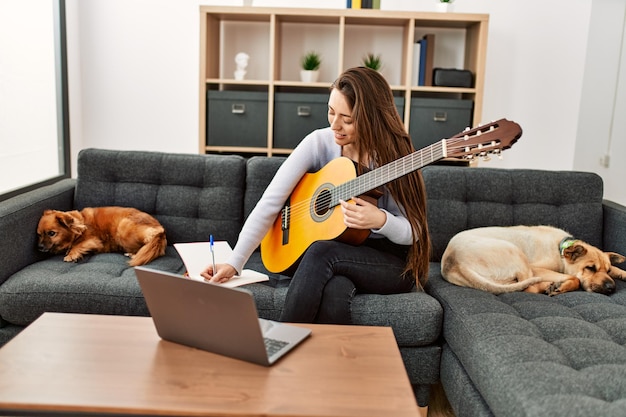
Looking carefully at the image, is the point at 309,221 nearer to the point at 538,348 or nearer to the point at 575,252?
the point at 538,348

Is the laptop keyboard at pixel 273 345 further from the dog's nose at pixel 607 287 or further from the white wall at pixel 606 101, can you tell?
the white wall at pixel 606 101

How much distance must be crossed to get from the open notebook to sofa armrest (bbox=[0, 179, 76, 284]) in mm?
576

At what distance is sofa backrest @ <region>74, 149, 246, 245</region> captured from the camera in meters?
2.66

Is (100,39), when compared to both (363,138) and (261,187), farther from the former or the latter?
(363,138)

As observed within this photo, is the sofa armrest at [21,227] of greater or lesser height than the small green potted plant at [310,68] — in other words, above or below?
below

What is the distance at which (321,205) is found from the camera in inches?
83.7

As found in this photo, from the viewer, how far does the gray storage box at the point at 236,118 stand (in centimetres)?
336

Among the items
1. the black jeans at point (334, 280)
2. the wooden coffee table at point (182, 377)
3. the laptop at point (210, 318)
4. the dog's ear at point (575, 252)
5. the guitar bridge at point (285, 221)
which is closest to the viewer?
the wooden coffee table at point (182, 377)

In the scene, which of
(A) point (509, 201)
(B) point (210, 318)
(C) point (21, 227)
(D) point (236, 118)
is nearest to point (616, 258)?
(A) point (509, 201)

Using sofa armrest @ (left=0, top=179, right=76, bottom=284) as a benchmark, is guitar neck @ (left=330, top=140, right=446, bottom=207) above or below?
above

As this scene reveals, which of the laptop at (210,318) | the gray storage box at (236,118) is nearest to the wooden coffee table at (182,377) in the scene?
the laptop at (210,318)

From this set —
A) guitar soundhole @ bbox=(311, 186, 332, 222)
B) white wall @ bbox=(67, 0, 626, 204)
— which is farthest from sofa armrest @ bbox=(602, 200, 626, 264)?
guitar soundhole @ bbox=(311, 186, 332, 222)

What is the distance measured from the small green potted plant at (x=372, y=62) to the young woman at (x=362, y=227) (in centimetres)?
139

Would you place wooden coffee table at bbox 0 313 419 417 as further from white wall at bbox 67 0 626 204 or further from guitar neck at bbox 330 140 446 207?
white wall at bbox 67 0 626 204
